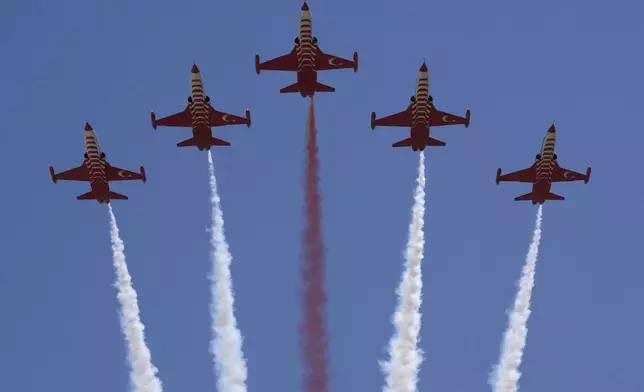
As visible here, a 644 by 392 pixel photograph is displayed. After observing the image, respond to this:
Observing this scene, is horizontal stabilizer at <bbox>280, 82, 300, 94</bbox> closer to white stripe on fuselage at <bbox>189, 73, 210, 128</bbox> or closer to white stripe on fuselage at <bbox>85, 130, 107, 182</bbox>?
white stripe on fuselage at <bbox>189, 73, 210, 128</bbox>

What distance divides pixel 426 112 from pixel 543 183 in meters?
11.8

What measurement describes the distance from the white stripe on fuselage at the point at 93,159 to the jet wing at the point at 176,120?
6.45 m

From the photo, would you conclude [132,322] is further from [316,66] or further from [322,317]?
[316,66]

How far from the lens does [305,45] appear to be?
518ft

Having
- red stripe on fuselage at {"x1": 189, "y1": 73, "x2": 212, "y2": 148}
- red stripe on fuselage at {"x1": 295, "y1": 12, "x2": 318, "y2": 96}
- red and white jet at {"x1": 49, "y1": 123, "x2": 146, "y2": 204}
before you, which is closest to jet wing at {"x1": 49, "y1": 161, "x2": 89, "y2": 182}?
red and white jet at {"x1": 49, "y1": 123, "x2": 146, "y2": 204}

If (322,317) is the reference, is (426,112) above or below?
above

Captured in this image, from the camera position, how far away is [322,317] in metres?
159

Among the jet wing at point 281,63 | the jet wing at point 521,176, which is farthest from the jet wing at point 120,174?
the jet wing at point 521,176

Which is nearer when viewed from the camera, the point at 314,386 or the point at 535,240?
the point at 314,386

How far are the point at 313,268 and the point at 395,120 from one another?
1448 cm

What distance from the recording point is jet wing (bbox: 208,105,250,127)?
160 metres

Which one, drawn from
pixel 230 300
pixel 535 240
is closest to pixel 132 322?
pixel 230 300

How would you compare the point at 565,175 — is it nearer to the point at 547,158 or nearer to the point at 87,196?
the point at 547,158

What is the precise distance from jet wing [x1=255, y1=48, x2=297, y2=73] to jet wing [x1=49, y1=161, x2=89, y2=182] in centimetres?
1695
